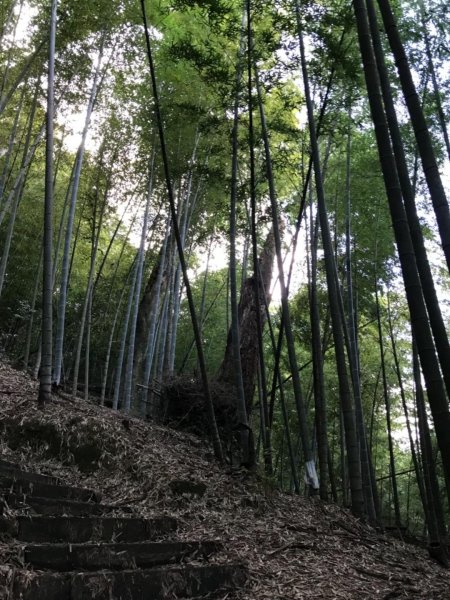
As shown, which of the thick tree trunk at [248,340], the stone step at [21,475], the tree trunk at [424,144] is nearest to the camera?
the tree trunk at [424,144]

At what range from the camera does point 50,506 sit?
2402mm

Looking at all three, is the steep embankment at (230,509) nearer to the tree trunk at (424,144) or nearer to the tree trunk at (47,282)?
the tree trunk at (47,282)

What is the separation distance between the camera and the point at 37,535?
6.79 feet

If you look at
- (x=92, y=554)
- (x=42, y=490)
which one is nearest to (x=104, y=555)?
(x=92, y=554)

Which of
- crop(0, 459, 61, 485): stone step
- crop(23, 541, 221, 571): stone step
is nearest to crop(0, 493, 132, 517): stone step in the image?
crop(0, 459, 61, 485): stone step

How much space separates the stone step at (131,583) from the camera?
1672 mm

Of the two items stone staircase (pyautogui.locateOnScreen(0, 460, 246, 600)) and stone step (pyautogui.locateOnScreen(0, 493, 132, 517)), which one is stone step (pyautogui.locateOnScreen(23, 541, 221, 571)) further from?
stone step (pyautogui.locateOnScreen(0, 493, 132, 517))

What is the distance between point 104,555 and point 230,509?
1409 mm

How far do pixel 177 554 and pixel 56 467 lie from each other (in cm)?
140

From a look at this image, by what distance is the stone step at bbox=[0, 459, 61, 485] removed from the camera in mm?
2611

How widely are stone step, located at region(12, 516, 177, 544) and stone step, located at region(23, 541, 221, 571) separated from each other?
177mm

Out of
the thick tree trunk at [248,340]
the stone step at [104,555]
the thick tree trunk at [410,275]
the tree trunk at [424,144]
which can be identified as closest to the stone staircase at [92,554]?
the stone step at [104,555]

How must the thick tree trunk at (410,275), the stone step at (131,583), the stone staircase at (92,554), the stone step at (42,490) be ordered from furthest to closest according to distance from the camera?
the stone step at (42,490)
the thick tree trunk at (410,275)
the stone staircase at (92,554)
the stone step at (131,583)

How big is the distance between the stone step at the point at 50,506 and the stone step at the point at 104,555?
40 cm
